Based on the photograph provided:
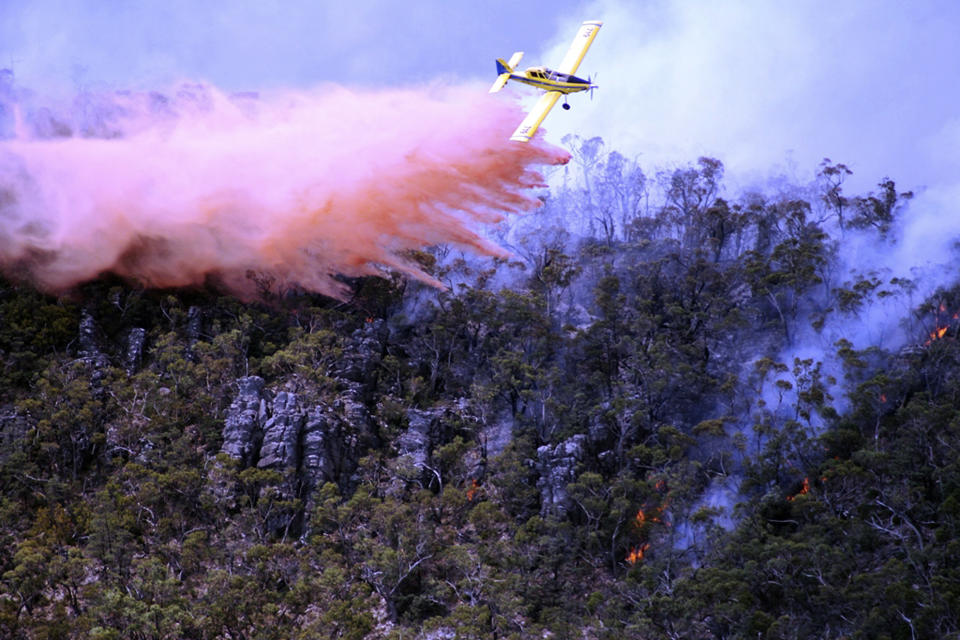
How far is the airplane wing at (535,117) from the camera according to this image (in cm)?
5325

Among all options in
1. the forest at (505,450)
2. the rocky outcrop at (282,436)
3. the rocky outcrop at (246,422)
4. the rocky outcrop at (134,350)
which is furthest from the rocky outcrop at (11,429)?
the rocky outcrop at (282,436)

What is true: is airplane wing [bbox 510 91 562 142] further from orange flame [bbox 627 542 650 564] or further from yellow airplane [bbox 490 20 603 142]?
orange flame [bbox 627 542 650 564]

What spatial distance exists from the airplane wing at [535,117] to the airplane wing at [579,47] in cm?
218

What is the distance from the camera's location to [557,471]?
5353 centimetres

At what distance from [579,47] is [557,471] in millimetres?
19900

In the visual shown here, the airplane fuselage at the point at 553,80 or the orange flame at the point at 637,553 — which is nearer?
the orange flame at the point at 637,553

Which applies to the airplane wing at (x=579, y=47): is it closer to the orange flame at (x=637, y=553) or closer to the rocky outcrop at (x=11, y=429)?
the orange flame at (x=637, y=553)

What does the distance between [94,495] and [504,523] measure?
710 inches

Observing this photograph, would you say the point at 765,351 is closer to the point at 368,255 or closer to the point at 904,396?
the point at 904,396

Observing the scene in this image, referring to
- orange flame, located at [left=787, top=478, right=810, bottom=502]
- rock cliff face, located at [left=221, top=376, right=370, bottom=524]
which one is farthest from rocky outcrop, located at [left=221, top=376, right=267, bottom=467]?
orange flame, located at [left=787, top=478, right=810, bottom=502]

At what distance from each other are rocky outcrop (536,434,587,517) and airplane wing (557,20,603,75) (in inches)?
672

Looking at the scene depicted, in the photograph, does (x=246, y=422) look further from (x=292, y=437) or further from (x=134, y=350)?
(x=134, y=350)

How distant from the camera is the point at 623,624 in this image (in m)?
47.1

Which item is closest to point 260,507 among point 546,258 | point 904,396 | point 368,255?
point 368,255
